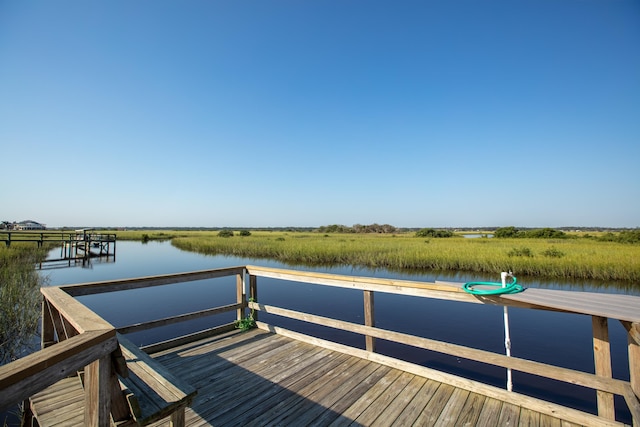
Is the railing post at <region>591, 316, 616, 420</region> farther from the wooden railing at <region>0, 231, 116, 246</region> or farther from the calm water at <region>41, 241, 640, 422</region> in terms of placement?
the wooden railing at <region>0, 231, 116, 246</region>

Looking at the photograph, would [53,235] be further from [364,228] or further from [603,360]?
[364,228]

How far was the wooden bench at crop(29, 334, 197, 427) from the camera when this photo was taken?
1695 millimetres

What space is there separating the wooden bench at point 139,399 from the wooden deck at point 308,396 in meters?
0.02

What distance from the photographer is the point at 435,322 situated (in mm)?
9469

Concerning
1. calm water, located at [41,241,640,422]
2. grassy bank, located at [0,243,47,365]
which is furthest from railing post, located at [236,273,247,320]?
grassy bank, located at [0,243,47,365]

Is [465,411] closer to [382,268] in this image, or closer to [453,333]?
[453,333]

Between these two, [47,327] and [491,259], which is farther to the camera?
[491,259]

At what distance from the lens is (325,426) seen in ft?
8.87

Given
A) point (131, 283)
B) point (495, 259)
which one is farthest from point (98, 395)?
point (495, 259)

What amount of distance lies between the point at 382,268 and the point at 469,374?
12.9 m

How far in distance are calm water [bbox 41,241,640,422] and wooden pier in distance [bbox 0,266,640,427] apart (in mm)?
3338

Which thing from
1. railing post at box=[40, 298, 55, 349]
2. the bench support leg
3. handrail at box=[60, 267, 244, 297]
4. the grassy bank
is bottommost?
the grassy bank

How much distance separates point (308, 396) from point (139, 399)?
1.82m

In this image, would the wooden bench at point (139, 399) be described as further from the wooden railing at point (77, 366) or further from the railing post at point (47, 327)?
the railing post at point (47, 327)
